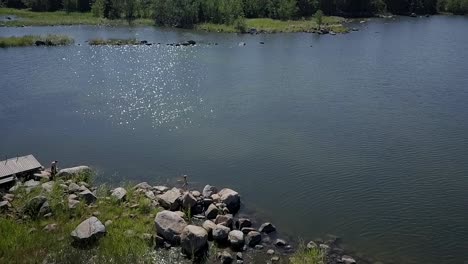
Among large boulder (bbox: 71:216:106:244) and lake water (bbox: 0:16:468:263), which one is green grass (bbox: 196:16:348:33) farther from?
large boulder (bbox: 71:216:106:244)

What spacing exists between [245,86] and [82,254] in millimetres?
30807

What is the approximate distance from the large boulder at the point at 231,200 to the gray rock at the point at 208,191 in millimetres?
690

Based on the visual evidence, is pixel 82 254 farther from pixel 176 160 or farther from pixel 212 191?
pixel 176 160

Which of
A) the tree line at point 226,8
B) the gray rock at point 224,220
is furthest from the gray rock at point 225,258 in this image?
the tree line at point 226,8

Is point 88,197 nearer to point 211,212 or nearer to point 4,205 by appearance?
point 4,205

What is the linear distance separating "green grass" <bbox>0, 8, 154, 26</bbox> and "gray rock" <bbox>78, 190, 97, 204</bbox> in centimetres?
7935

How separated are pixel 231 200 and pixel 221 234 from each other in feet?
10.3

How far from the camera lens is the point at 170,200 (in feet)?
70.9

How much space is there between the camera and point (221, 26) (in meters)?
90.2

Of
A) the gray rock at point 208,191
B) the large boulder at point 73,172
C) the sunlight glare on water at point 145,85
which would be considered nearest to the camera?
the gray rock at point 208,191

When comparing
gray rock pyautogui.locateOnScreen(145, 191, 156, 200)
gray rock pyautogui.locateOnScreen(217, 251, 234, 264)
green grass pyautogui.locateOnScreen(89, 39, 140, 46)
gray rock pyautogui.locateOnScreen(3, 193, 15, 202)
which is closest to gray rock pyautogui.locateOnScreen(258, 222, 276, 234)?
gray rock pyautogui.locateOnScreen(217, 251, 234, 264)

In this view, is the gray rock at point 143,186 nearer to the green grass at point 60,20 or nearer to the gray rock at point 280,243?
the gray rock at point 280,243

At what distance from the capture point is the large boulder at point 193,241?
59.0 feet

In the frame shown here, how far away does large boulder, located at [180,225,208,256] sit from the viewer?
17984mm
